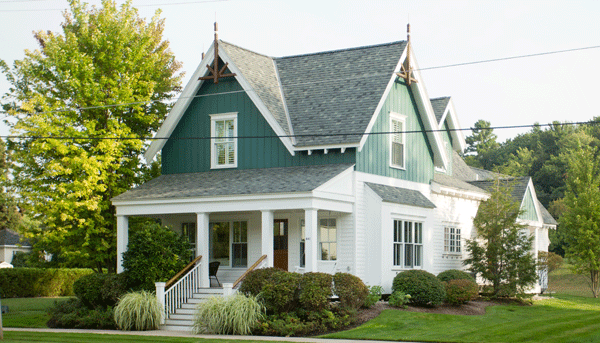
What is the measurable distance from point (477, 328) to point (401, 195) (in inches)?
289

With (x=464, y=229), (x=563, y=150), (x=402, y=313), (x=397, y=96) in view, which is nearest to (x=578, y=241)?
(x=464, y=229)

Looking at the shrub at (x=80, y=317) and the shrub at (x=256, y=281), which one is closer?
the shrub at (x=256, y=281)

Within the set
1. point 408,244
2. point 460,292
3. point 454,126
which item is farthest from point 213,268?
point 454,126

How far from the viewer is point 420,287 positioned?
908 inches

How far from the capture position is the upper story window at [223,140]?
26094 mm

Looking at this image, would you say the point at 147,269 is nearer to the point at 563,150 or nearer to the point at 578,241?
the point at 578,241

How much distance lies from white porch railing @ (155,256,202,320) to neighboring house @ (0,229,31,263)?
45042 millimetres

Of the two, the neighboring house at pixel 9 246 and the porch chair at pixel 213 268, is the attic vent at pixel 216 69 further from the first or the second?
the neighboring house at pixel 9 246

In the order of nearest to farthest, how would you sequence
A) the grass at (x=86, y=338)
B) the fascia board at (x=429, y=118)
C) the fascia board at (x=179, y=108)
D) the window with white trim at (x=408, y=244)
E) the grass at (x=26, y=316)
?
the grass at (x=86, y=338) → the grass at (x=26, y=316) → the window with white trim at (x=408, y=244) → the fascia board at (x=179, y=108) → the fascia board at (x=429, y=118)

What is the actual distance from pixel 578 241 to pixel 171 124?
1984 cm

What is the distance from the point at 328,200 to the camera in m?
22.3

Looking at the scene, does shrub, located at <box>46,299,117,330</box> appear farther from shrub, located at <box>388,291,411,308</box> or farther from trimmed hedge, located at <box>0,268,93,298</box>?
trimmed hedge, located at <box>0,268,93,298</box>

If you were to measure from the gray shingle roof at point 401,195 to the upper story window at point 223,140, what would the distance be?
514cm

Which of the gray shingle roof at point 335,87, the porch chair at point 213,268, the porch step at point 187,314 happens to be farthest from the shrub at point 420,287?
the porch chair at point 213,268
